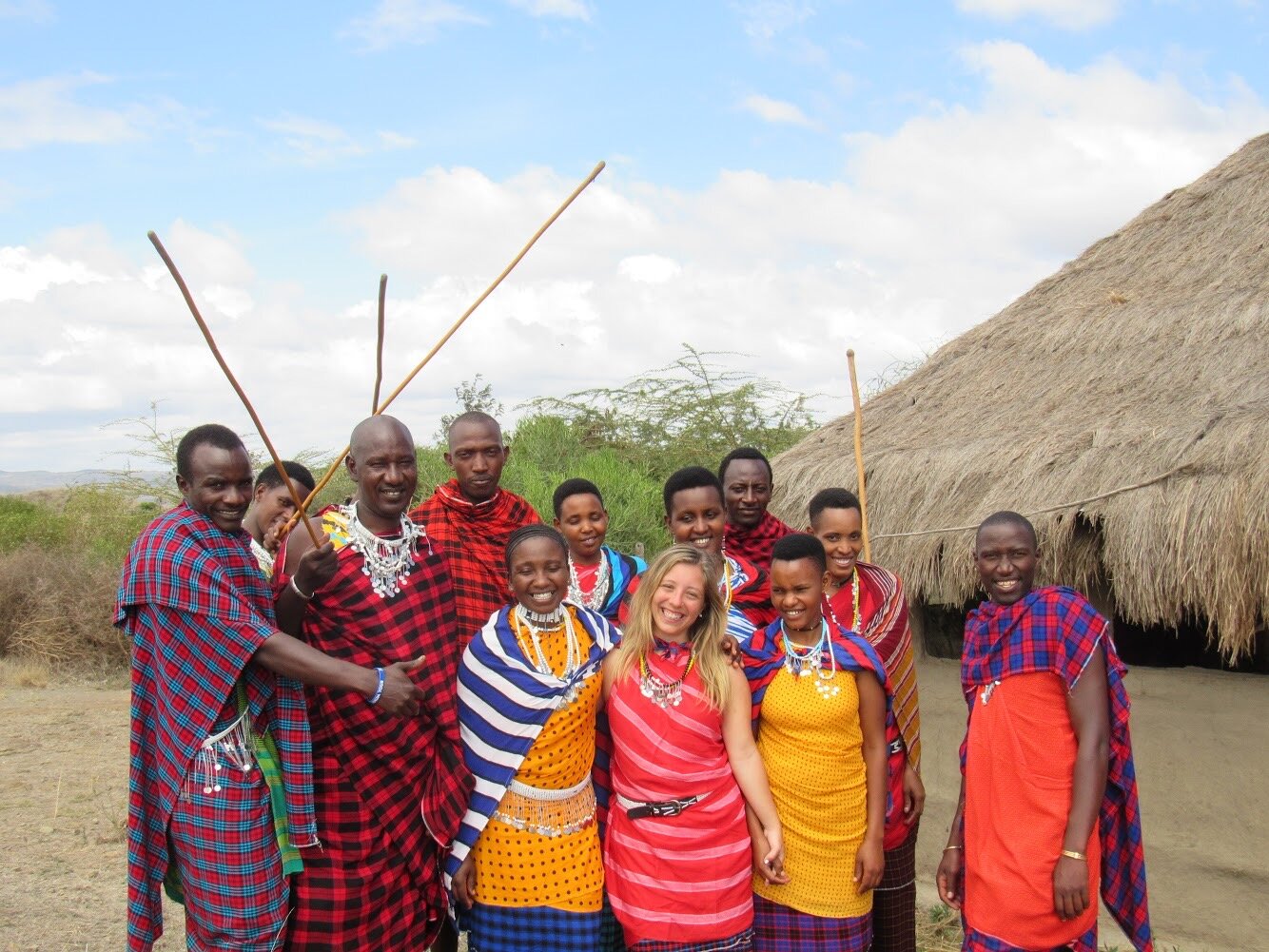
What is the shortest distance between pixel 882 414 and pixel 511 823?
4.12 m

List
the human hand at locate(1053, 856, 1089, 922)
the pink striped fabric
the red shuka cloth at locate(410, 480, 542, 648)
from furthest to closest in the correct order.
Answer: the red shuka cloth at locate(410, 480, 542, 648)
the pink striped fabric
the human hand at locate(1053, 856, 1089, 922)

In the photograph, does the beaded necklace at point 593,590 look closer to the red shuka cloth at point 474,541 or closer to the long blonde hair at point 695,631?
the red shuka cloth at point 474,541

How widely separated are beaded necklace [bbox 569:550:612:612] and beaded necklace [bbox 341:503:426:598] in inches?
21.1

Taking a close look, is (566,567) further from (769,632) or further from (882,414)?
(882,414)

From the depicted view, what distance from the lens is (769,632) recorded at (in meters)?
3.06

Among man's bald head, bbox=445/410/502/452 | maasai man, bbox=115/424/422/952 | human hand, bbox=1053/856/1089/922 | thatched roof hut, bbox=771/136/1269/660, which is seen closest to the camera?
maasai man, bbox=115/424/422/952

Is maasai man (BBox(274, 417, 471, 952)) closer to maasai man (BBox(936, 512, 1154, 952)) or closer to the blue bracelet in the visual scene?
the blue bracelet

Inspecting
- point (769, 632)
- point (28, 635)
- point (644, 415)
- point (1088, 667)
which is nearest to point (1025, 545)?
point (1088, 667)

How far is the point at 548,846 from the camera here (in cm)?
281

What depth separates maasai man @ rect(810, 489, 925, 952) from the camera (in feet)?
10.6

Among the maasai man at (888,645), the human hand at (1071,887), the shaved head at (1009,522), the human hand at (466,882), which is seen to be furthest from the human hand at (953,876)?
the human hand at (466,882)

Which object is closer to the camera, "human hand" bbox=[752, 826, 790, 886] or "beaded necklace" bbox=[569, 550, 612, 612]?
"human hand" bbox=[752, 826, 790, 886]

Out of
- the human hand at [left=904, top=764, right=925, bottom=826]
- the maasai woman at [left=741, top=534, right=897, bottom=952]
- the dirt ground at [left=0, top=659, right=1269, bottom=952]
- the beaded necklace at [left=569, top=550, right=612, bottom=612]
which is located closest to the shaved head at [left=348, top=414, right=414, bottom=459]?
the beaded necklace at [left=569, top=550, right=612, bottom=612]

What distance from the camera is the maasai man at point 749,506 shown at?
3.64 m
